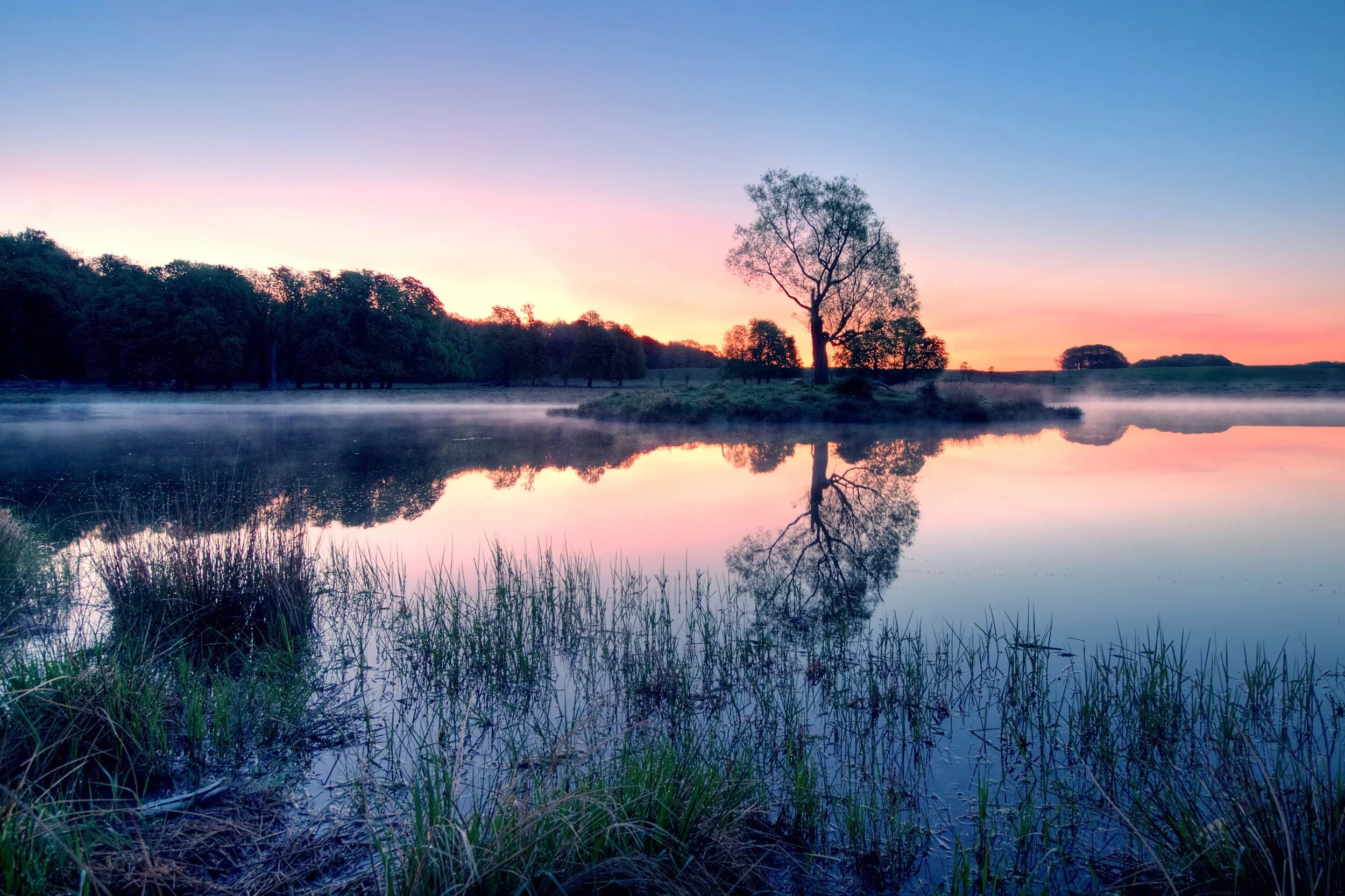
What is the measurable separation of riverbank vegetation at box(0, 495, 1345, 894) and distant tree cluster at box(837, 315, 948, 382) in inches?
1231

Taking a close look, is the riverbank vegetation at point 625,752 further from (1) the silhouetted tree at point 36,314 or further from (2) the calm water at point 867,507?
(1) the silhouetted tree at point 36,314

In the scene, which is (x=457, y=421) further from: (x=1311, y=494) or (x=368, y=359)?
(x=1311, y=494)

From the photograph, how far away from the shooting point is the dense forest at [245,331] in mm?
48000

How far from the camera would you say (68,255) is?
5850 centimetres

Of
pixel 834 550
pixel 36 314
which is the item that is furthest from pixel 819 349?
pixel 36 314

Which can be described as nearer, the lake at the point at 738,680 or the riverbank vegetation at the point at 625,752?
the riverbank vegetation at the point at 625,752

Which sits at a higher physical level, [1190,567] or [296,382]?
[296,382]

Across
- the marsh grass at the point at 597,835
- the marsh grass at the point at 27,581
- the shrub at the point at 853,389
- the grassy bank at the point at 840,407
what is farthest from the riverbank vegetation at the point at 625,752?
the shrub at the point at 853,389

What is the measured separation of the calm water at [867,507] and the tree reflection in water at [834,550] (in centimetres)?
5

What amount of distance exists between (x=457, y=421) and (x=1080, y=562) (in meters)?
32.5

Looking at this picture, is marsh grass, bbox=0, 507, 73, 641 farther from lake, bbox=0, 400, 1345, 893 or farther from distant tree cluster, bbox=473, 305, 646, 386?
distant tree cluster, bbox=473, 305, 646, 386

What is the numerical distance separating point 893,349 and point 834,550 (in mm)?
39313

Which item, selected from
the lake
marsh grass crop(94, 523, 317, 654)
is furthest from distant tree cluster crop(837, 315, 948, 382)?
marsh grass crop(94, 523, 317, 654)

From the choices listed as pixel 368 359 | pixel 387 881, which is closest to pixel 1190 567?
pixel 387 881
